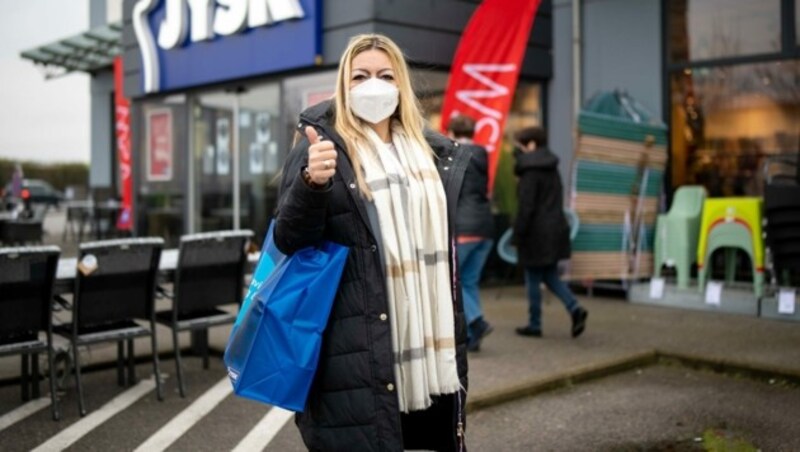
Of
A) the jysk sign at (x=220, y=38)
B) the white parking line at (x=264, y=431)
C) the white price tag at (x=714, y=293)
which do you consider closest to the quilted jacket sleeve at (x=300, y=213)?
the white parking line at (x=264, y=431)

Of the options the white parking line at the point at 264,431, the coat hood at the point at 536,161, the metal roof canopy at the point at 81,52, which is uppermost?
the metal roof canopy at the point at 81,52

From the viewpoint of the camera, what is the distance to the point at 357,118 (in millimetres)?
2602

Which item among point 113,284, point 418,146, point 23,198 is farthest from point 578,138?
point 23,198

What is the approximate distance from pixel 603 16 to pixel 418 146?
25.8 feet

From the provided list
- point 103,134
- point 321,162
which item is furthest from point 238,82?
point 103,134

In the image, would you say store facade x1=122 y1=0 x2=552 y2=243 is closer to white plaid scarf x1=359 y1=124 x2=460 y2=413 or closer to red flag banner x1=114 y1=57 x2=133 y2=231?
red flag banner x1=114 y1=57 x2=133 y2=231

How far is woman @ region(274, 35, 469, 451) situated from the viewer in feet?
7.90

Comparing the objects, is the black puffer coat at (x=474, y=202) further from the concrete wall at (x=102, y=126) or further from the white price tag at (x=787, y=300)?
the concrete wall at (x=102, y=126)

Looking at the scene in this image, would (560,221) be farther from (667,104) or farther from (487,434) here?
(667,104)

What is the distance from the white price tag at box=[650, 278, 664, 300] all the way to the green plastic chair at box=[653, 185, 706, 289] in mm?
174

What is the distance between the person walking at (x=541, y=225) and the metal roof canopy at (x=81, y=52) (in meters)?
12.1

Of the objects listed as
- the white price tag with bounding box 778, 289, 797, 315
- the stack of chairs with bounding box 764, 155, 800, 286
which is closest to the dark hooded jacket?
the stack of chairs with bounding box 764, 155, 800, 286

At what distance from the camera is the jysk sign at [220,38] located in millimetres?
9375

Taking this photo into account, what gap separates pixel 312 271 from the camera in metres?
2.42
